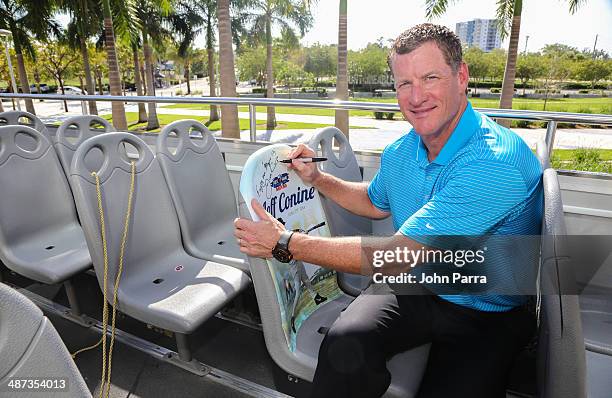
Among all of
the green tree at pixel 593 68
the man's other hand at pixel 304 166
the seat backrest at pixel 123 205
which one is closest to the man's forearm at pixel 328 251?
the man's other hand at pixel 304 166

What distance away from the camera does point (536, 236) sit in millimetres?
1391

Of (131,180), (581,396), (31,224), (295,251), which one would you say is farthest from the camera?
(31,224)

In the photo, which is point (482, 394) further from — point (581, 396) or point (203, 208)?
point (203, 208)

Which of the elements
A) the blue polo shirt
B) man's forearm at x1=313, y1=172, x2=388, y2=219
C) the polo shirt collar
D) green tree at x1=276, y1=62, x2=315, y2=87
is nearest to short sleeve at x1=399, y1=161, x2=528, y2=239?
the blue polo shirt

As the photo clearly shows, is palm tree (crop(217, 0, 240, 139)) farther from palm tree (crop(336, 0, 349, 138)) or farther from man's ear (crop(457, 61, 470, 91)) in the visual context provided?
man's ear (crop(457, 61, 470, 91))

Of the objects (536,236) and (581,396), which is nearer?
(581,396)

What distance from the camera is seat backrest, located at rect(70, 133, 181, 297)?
176 centimetres

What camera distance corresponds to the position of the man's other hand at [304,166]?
1632 millimetres

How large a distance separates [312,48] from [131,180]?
46441 mm

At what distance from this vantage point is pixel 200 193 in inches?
96.4

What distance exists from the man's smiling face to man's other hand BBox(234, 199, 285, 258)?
0.63m

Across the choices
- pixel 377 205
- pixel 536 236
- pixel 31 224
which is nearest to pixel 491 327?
pixel 536 236

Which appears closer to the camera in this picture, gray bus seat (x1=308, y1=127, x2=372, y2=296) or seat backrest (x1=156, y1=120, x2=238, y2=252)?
gray bus seat (x1=308, y1=127, x2=372, y2=296)

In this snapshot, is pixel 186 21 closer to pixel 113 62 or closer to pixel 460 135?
pixel 113 62
